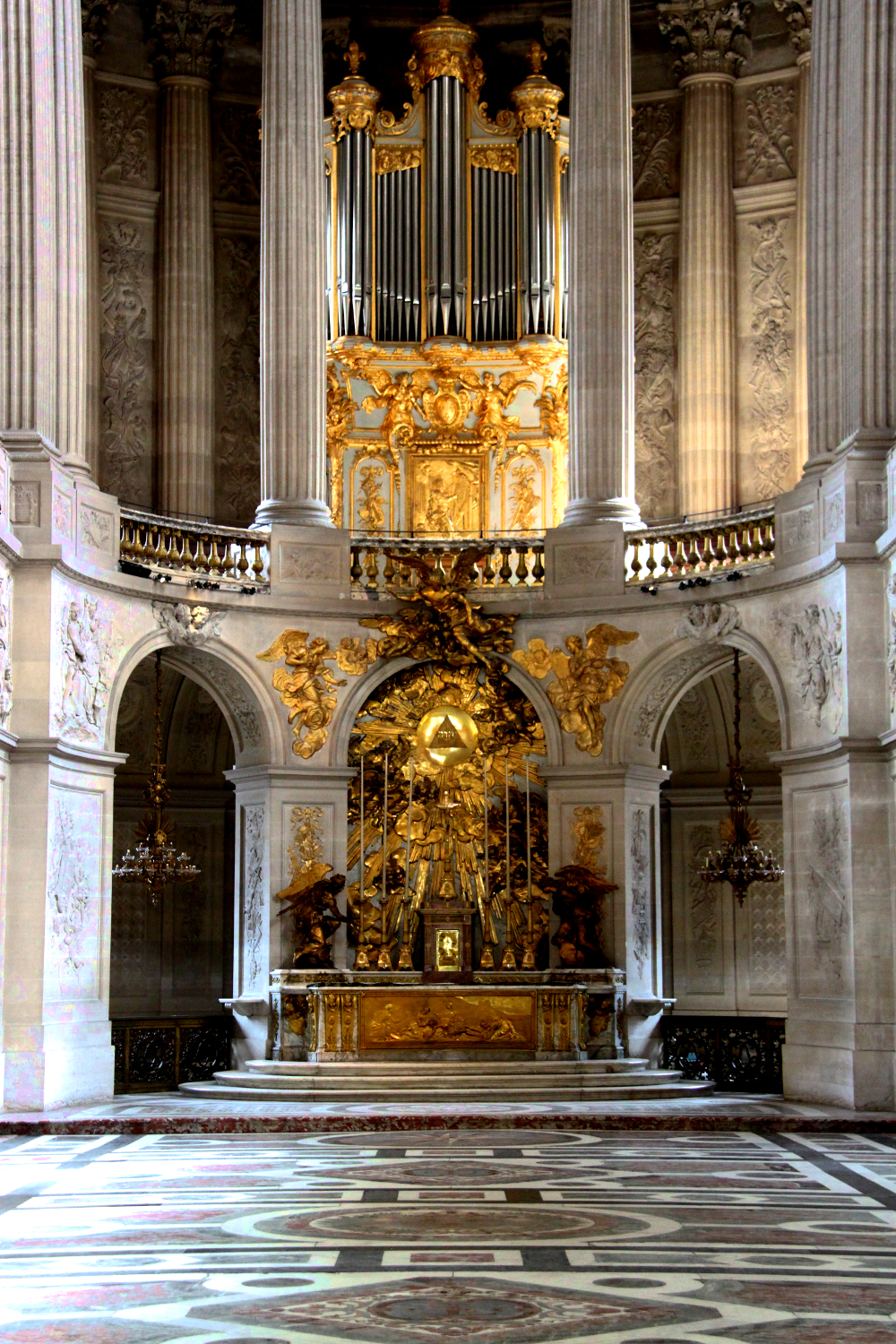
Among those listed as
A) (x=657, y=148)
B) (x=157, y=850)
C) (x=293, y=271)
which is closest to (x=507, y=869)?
(x=157, y=850)

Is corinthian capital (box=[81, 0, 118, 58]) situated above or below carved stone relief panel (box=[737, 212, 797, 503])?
above

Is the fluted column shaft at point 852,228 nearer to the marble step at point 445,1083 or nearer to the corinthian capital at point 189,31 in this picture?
the marble step at point 445,1083

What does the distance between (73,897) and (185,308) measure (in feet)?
28.3

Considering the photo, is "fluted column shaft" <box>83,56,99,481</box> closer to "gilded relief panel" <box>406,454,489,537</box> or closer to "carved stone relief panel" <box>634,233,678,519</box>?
"gilded relief panel" <box>406,454,489,537</box>

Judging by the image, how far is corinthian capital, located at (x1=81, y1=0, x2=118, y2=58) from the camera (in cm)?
2353

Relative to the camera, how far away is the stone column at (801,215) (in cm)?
2314

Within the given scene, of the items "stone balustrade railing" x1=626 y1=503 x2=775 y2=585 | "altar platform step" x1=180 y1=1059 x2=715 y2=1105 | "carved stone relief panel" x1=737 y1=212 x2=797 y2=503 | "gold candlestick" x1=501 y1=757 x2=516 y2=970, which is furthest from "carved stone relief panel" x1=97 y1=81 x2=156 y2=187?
"altar platform step" x1=180 y1=1059 x2=715 y2=1105

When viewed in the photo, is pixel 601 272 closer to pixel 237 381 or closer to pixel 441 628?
pixel 441 628

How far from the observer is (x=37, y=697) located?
17.5 m

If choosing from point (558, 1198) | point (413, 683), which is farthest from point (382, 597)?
point (558, 1198)

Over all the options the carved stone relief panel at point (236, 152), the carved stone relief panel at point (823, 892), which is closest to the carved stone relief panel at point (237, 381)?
the carved stone relief panel at point (236, 152)

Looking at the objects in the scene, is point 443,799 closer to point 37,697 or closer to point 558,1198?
point 37,697

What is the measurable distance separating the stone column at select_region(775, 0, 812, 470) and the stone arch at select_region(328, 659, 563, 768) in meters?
4.81

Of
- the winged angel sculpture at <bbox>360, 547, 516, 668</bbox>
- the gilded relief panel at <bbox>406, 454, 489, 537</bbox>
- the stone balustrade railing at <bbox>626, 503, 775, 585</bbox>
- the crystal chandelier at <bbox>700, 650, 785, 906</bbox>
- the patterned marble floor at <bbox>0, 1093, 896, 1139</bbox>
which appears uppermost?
the gilded relief panel at <bbox>406, 454, 489, 537</bbox>
